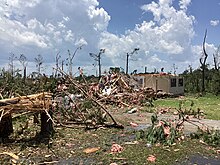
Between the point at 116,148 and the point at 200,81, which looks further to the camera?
the point at 200,81

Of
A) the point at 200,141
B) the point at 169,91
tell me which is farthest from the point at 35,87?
the point at 169,91

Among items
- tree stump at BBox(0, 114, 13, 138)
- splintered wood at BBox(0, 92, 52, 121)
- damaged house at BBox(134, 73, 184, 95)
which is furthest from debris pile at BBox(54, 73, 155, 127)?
damaged house at BBox(134, 73, 184, 95)

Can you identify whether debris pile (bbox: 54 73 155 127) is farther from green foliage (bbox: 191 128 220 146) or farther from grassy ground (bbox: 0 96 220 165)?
green foliage (bbox: 191 128 220 146)

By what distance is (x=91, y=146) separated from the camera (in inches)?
272

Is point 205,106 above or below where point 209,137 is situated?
above

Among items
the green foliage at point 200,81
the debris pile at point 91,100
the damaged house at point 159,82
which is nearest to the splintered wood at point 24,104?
the debris pile at point 91,100

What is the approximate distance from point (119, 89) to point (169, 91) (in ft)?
22.4

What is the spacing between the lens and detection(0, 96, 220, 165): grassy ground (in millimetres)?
5840

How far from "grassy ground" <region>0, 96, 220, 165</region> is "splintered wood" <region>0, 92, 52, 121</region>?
73 centimetres

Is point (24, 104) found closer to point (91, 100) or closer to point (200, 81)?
point (91, 100)

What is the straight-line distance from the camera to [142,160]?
228 inches

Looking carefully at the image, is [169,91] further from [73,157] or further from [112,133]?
[73,157]

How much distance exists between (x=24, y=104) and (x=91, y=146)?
1.72 metres

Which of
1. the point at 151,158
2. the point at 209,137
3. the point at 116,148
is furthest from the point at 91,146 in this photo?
the point at 209,137
